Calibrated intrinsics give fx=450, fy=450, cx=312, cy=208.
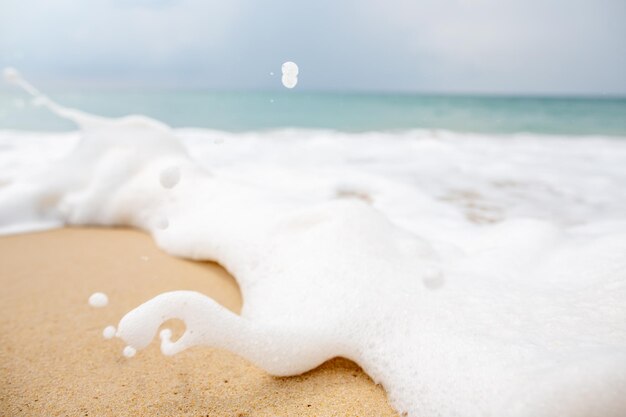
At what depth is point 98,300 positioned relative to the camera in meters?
1.77

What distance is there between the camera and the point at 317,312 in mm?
1462

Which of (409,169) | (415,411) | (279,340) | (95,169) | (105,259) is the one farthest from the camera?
(409,169)

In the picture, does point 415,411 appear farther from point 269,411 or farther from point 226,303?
point 226,303

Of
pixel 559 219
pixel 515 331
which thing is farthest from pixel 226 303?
pixel 559 219

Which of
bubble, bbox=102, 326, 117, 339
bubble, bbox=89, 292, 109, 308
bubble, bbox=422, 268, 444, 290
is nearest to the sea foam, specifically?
bubble, bbox=422, 268, 444, 290

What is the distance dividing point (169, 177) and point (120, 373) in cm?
171

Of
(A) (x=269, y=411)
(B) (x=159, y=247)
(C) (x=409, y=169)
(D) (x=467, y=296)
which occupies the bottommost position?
(C) (x=409, y=169)

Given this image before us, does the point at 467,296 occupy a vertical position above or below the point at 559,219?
above

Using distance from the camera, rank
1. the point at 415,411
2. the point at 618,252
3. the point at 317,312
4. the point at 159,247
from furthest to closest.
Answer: the point at 159,247
the point at 618,252
the point at 317,312
the point at 415,411

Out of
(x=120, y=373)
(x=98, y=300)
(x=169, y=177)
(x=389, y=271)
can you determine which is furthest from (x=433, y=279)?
(x=169, y=177)

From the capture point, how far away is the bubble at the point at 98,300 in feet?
5.72

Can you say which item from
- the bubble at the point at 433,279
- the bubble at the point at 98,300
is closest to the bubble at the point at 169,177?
the bubble at the point at 98,300

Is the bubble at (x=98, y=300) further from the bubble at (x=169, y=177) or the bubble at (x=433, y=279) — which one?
the bubble at (x=433, y=279)

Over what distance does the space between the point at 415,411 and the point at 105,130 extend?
278cm
